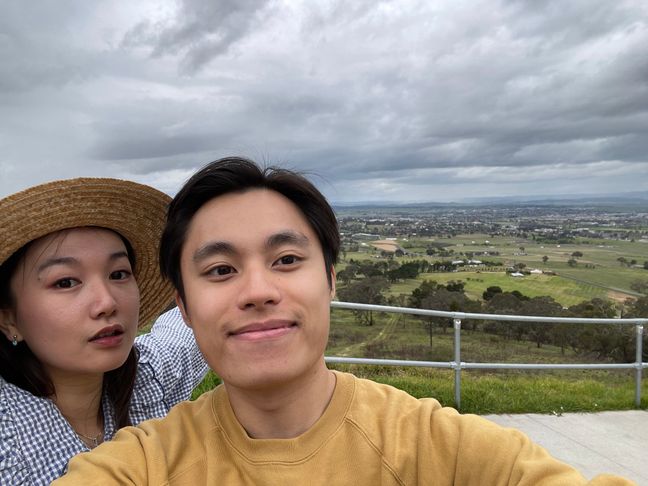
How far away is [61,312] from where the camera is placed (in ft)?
5.05

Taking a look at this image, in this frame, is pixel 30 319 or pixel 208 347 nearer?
pixel 208 347

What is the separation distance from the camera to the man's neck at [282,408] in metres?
1.39

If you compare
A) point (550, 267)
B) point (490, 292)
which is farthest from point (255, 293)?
point (550, 267)

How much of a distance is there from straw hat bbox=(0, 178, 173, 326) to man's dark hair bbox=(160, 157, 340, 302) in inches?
12.2

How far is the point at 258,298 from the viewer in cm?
125

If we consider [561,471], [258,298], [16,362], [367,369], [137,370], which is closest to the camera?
[561,471]

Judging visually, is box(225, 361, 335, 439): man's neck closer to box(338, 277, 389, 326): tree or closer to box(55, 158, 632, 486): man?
box(55, 158, 632, 486): man

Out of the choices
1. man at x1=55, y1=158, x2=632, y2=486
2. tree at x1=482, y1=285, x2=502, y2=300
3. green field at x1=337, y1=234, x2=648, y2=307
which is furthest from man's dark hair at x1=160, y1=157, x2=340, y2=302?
tree at x1=482, y1=285, x2=502, y2=300

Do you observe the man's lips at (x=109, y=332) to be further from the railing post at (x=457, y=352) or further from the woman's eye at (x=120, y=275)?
the railing post at (x=457, y=352)

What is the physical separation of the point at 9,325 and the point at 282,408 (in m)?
0.92

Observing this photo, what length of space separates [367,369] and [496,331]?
2.71 m

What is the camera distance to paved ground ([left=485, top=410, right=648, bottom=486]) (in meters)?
3.80

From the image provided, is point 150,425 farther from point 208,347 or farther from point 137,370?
point 137,370

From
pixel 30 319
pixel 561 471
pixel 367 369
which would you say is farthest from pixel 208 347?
pixel 367 369
